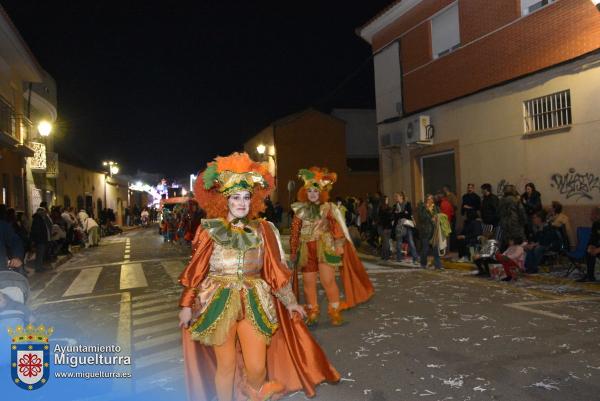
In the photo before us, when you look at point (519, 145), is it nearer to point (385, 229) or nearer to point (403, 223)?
point (403, 223)

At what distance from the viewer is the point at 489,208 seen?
12422mm

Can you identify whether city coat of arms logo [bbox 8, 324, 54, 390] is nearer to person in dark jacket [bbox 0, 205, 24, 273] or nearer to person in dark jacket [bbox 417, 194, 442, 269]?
person in dark jacket [bbox 0, 205, 24, 273]

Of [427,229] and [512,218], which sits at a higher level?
[512,218]

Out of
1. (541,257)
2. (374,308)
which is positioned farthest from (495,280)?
(374,308)

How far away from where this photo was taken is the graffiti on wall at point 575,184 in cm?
1130

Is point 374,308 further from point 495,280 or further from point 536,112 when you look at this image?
point 536,112

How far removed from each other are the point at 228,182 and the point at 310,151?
Answer: 33.8 metres

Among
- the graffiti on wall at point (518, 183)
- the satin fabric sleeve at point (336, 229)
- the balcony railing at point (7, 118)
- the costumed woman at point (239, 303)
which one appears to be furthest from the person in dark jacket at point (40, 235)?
the graffiti on wall at point (518, 183)

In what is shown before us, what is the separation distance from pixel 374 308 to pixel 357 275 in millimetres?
575

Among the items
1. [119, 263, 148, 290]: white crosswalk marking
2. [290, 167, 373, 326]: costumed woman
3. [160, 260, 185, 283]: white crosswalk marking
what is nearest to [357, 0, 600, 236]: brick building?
[290, 167, 373, 326]: costumed woman

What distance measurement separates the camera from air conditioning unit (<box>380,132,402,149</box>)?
19.1 meters

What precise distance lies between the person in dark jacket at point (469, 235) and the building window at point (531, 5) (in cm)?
571

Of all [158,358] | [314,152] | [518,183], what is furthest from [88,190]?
[158,358]

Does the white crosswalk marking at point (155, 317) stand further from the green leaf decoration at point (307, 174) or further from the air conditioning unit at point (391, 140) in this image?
the air conditioning unit at point (391, 140)
